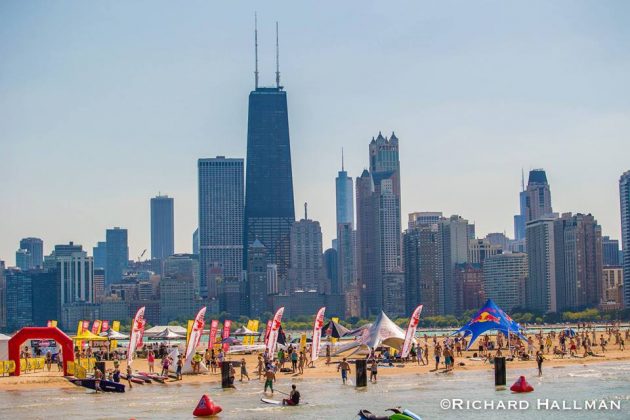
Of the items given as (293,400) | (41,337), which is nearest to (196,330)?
(41,337)

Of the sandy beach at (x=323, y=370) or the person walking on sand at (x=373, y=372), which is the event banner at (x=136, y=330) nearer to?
the sandy beach at (x=323, y=370)

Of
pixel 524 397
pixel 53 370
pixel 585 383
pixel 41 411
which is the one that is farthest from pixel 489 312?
pixel 41 411

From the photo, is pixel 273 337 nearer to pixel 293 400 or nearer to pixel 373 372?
pixel 373 372

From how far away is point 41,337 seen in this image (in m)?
59.2

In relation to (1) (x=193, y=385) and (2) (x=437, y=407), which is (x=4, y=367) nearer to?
(1) (x=193, y=385)

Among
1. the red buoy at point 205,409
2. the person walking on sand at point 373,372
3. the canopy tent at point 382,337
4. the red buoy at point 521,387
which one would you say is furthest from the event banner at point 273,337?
the red buoy at point 205,409

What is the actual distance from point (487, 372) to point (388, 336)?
8085 mm

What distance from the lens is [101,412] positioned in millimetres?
44812

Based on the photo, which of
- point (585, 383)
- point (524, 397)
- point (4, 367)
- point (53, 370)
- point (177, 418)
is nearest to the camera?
point (177, 418)

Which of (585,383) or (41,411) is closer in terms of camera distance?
(41,411)

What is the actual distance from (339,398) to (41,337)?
1762cm

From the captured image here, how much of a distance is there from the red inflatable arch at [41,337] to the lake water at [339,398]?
17.1 feet

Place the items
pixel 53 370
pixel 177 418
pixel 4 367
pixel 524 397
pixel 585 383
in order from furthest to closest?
1. pixel 53 370
2. pixel 4 367
3. pixel 585 383
4. pixel 524 397
5. pixel 177 418

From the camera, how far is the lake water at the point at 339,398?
144 ft
